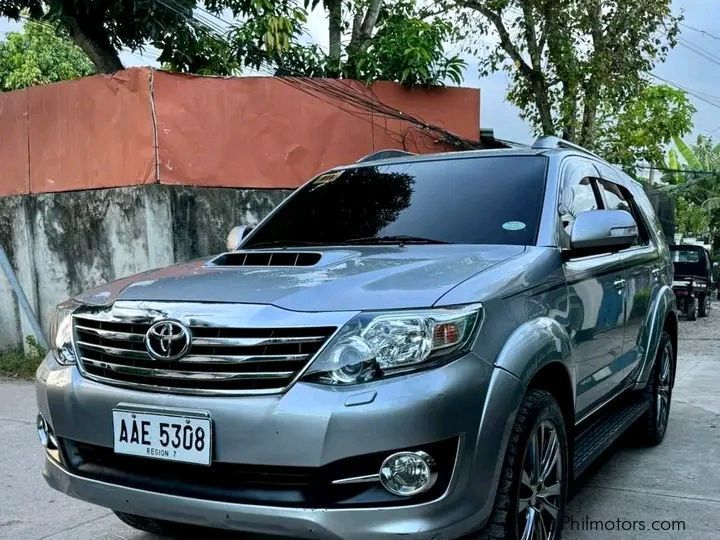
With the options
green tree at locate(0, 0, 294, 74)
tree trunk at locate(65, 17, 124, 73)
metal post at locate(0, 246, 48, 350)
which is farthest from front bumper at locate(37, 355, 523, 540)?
tree trunk at locate(65, 17, 124, 73)

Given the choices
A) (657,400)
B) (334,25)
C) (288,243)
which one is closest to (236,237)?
(288,243)

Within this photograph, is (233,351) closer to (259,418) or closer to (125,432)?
(259,418)

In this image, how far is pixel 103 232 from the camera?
23.2 ft

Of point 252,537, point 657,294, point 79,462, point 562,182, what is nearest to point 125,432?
point 79,462

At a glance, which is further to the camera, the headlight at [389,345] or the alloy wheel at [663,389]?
the alloy wheel at [663,389]

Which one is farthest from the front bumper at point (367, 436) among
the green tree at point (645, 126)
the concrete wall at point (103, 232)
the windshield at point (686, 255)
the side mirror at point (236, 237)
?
the windshield at point (686, 255)

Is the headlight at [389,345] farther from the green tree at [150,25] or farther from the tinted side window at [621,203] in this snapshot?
the green tree at [150,25]

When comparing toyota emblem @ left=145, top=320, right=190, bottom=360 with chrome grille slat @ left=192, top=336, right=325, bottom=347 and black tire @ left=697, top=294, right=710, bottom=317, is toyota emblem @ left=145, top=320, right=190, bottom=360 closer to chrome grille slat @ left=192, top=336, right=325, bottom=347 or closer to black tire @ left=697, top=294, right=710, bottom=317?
chrome grille slat @ left=192, top=336, right=325, bottom=347

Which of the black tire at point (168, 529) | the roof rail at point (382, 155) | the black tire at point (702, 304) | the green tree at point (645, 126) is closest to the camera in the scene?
the black tire at point (168, 529)

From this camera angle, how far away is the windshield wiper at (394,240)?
3.25 m

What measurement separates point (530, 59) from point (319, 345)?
36.4ft

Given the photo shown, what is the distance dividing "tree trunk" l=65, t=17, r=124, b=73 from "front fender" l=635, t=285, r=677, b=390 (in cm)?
685

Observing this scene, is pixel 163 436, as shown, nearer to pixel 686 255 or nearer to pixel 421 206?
pixel 421 206

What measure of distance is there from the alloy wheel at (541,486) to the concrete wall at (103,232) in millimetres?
4526
